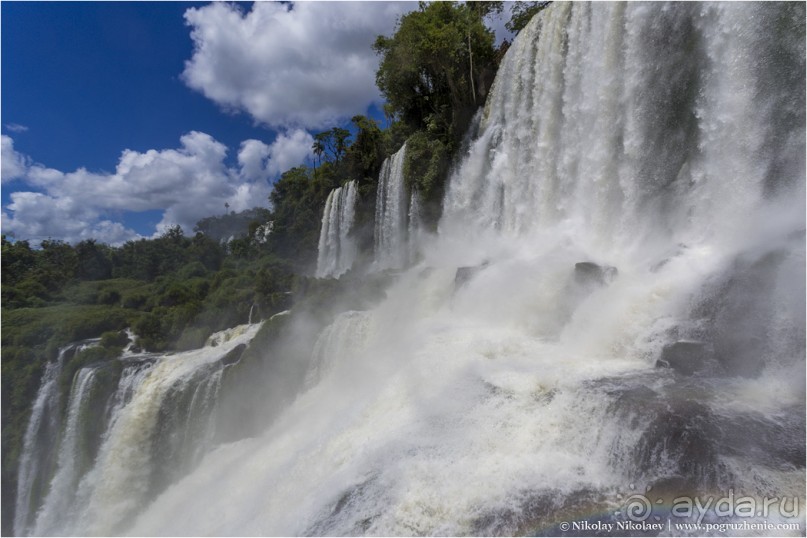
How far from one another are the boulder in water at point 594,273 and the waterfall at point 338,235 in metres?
15.7

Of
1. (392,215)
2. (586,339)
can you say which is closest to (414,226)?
(392,215)

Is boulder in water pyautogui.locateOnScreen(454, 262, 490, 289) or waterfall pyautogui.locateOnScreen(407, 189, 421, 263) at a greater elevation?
waterfall pyautogui.locateOnScreen(407, 189, 421, 263)

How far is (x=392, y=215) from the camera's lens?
19.0 metres

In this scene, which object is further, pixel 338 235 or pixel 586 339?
pixel 338 235

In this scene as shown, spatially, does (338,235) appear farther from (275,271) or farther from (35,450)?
(35,450)

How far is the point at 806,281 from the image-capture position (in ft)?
16.2

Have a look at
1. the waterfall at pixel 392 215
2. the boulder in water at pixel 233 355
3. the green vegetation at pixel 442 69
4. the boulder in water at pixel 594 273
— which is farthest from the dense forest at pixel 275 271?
the boulder in water at pixel 594 273

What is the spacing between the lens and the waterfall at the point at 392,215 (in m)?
18.6

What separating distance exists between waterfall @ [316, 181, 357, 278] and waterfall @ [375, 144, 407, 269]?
3340 mm

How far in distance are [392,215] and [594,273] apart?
12151 mm

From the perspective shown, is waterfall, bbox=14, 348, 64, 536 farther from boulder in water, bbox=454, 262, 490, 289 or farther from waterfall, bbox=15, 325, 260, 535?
boulder in water, bbox=454, 262, 490, 289

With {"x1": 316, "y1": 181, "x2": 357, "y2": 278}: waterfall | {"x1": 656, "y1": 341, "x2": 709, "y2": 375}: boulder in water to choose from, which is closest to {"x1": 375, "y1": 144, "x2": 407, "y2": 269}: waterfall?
{"x1": 316, "y1": 181, "x2": 357, "y2": 278}: waterfall

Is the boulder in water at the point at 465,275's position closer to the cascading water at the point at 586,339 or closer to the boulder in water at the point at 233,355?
the cascading water at the point at 586,339

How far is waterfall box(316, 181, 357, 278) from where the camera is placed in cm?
2300
